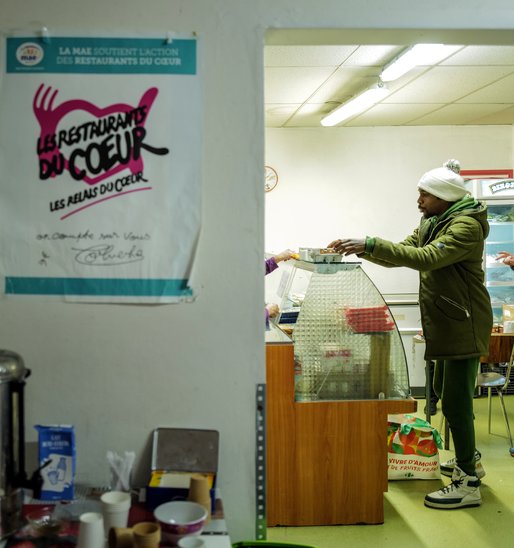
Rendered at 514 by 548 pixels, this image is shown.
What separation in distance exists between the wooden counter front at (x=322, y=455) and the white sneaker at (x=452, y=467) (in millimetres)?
858

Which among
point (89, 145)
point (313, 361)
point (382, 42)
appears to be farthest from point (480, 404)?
point (89, 145)

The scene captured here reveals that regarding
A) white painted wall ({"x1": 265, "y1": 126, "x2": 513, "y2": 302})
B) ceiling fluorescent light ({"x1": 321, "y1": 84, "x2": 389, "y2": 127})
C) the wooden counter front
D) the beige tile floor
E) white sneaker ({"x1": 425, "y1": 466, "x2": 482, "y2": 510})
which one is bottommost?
the beige tile floor

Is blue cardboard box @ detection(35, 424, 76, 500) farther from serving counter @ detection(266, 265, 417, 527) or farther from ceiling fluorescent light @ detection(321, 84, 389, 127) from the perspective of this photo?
ceiling fluorescent light @ detection(321, 84, 389, 127)

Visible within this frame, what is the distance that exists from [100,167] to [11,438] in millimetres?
796

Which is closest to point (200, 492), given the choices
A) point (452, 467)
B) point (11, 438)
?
point (11, 438)

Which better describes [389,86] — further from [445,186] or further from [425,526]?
[425,526]

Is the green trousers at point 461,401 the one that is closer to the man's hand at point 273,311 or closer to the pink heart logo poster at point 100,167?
the man's hand at point 273,311

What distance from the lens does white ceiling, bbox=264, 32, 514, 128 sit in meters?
4.15

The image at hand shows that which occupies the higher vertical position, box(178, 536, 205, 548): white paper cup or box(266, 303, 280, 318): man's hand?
box(266, 303, 280, 318): man's hand

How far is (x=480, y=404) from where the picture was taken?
592cm

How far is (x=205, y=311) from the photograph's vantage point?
1835mm

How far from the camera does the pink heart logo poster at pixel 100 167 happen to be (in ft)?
5.87

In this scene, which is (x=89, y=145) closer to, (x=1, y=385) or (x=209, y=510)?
(x=1, y=385)
